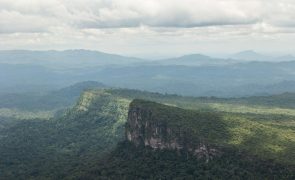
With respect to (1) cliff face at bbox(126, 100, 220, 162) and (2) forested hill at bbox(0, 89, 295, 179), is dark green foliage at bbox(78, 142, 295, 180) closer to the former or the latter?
(2) forested hill at bbox(0, 89, 295, 179)

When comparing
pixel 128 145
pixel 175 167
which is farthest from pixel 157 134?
pixel 128 145

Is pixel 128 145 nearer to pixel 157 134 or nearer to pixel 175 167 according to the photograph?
pixel 157 134

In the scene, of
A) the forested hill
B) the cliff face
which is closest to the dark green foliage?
the forested hill

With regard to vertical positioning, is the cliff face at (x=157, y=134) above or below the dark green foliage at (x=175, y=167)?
above

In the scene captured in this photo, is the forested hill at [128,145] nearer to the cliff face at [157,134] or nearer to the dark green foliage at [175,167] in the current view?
the dark green foliage at [175,167]

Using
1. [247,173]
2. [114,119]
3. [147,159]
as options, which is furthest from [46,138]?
[247,173]

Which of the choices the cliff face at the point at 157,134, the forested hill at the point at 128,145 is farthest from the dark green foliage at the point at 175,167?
the cliff face at the point at 157,134
